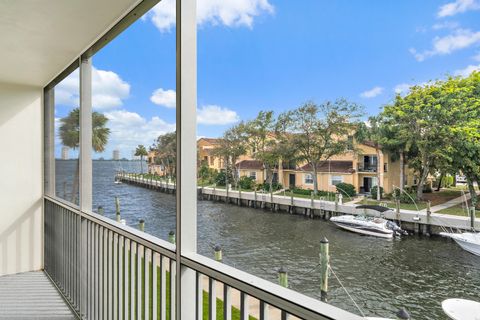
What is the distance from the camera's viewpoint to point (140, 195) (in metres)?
1.94

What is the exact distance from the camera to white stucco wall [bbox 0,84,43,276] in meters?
3.27

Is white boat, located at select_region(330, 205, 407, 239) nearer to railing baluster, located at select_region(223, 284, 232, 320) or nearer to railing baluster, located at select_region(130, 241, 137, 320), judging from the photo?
railing baluster, located at select_region(223, 284, 232, 320)

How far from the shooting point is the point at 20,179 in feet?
11.0

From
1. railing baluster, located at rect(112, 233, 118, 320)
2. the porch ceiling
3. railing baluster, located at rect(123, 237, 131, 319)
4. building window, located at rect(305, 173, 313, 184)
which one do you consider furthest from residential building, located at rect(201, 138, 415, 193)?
the porch ceiling

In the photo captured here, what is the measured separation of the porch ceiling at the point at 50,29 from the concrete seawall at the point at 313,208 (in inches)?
36.0

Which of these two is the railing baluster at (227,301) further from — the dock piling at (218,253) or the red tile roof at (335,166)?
the red tile roof at (335,166)

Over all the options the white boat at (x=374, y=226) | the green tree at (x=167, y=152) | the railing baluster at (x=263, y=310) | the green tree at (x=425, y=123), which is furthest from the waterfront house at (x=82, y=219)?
the green tree at (x=425, y=123)

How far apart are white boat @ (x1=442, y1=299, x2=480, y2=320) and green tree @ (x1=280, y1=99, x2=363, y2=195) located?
1.76 ft

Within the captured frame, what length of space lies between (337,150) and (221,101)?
2.75 feet

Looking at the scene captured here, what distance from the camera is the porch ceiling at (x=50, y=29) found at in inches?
64.9

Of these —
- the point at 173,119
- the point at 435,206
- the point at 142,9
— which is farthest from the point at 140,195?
the point at 435,206

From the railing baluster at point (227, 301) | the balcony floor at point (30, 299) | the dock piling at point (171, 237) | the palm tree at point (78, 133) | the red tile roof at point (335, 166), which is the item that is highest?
the palm tree at point (78, 133)

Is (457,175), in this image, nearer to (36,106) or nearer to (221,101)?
(221,101)

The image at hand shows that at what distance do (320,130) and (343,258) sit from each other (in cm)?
48
